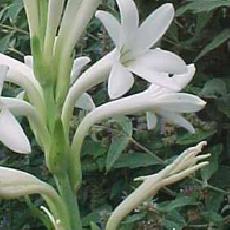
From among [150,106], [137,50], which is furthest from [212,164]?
[137,50]

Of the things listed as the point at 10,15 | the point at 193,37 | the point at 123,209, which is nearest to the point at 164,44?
the point at 193,37

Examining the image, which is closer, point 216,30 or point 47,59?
point 47,59

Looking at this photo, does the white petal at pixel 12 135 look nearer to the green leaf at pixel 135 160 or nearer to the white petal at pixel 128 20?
the white petal at pixel 128 20

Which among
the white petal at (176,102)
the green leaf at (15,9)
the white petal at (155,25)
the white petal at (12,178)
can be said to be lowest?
the white petal at (12,178)

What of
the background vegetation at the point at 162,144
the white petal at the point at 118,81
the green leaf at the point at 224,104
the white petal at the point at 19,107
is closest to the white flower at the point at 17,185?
the white petal at the point at 19,107

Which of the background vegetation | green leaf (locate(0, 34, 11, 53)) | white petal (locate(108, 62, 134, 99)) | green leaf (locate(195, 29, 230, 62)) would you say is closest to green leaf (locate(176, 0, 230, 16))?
the background vegetation

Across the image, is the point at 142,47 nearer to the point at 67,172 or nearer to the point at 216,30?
the point at 67,172

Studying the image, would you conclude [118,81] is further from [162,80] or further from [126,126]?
[126,126]
